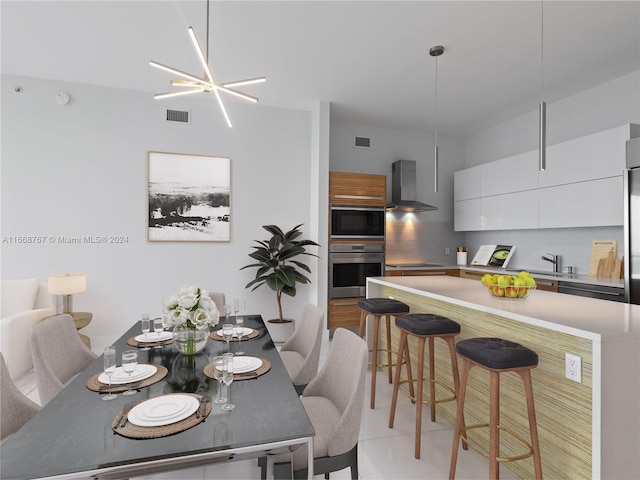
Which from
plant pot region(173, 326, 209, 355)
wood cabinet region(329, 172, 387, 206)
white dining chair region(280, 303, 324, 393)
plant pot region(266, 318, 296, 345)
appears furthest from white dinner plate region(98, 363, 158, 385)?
wood cabinet region(329, 172, 387, 206)

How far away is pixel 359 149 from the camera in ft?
18.4

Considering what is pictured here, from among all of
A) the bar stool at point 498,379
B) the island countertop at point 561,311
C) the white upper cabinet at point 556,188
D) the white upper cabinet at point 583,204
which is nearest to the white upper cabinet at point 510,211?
the white upper cabinet at point 556,188

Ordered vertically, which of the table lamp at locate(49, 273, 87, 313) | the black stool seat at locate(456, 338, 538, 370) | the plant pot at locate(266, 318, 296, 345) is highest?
the table lamp at locate(49, 273, 87, 313)

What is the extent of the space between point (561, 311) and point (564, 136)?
3.57 m

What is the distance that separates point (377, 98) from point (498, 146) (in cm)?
230

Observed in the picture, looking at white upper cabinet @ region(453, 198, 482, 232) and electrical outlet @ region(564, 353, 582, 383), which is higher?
white upper cabinet @ region(453, 198, 482, 232)

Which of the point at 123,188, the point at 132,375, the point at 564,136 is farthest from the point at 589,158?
the point at 123,188

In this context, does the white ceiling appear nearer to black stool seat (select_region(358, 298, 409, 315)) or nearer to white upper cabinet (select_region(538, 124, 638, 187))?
white upper cabinet (select_region(538, 124, 638, 187))

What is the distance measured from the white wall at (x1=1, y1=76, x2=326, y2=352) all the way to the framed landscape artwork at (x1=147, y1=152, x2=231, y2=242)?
0.10 metres

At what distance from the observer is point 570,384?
1758 millimetres

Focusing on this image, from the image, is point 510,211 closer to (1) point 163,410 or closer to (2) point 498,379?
(2) point 498,379

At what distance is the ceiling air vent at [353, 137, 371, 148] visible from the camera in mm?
5594

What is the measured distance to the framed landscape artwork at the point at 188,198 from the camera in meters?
4.48

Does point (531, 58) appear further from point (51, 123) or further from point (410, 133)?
point (51, 123)
